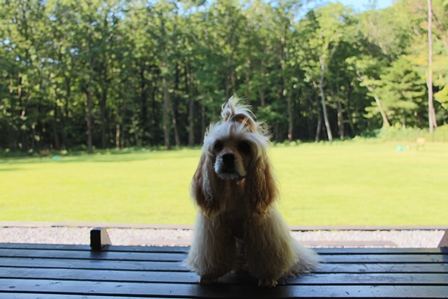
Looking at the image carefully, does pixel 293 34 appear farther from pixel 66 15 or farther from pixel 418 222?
pixel 418 222

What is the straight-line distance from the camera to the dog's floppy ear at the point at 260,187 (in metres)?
1.49

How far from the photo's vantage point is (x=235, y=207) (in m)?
1.56

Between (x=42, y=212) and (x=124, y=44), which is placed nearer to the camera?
(x=42, y=212)

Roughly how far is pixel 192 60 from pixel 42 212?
1182 centimetres

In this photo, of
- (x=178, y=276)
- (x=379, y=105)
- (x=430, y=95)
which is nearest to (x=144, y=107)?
(x=379, y=105)

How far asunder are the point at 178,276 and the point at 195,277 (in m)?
0.08

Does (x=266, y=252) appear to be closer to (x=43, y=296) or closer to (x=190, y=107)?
(x=43, y=296)

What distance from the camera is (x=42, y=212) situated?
5.33 m

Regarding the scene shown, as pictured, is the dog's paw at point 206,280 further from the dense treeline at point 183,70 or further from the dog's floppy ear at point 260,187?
the dense treeline at point 183,70

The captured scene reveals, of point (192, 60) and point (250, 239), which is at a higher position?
point (192, 60)

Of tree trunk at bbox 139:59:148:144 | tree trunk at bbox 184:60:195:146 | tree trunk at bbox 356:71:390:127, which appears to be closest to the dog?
tree trunk at bbox 356:71:390:127

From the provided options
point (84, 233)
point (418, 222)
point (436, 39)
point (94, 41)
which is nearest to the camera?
point (84, 233)

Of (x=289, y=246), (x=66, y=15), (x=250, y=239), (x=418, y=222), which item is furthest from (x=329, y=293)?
(x=66, y=15)

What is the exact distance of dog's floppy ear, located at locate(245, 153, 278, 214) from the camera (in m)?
1.49
